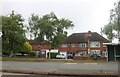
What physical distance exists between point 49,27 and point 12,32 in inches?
824

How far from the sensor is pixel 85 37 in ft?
329

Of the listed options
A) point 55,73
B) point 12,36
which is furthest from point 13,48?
point 55,73

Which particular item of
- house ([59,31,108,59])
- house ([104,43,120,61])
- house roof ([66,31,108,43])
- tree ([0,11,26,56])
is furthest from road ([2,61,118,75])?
house roof ([66,31,108,43])

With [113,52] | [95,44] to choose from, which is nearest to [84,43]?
[95,44]

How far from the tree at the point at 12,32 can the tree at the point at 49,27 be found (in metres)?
18.3

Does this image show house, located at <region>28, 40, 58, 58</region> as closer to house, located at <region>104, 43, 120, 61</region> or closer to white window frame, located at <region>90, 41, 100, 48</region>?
white window frame, located at <region>90, 41, 100, 48</region>

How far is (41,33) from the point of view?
7756cm

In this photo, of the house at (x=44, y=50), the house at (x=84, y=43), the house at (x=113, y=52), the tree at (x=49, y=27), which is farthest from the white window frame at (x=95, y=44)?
the house at (x=113, y=52)

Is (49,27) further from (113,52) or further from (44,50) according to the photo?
(113,52)

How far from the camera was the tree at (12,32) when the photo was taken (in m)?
55.4

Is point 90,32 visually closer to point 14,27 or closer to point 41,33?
point 41,33

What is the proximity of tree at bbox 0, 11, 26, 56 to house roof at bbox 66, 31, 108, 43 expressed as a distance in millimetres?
43580

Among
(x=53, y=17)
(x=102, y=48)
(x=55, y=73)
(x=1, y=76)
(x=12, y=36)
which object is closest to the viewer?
(x=1, y=76)

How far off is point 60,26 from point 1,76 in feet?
206
